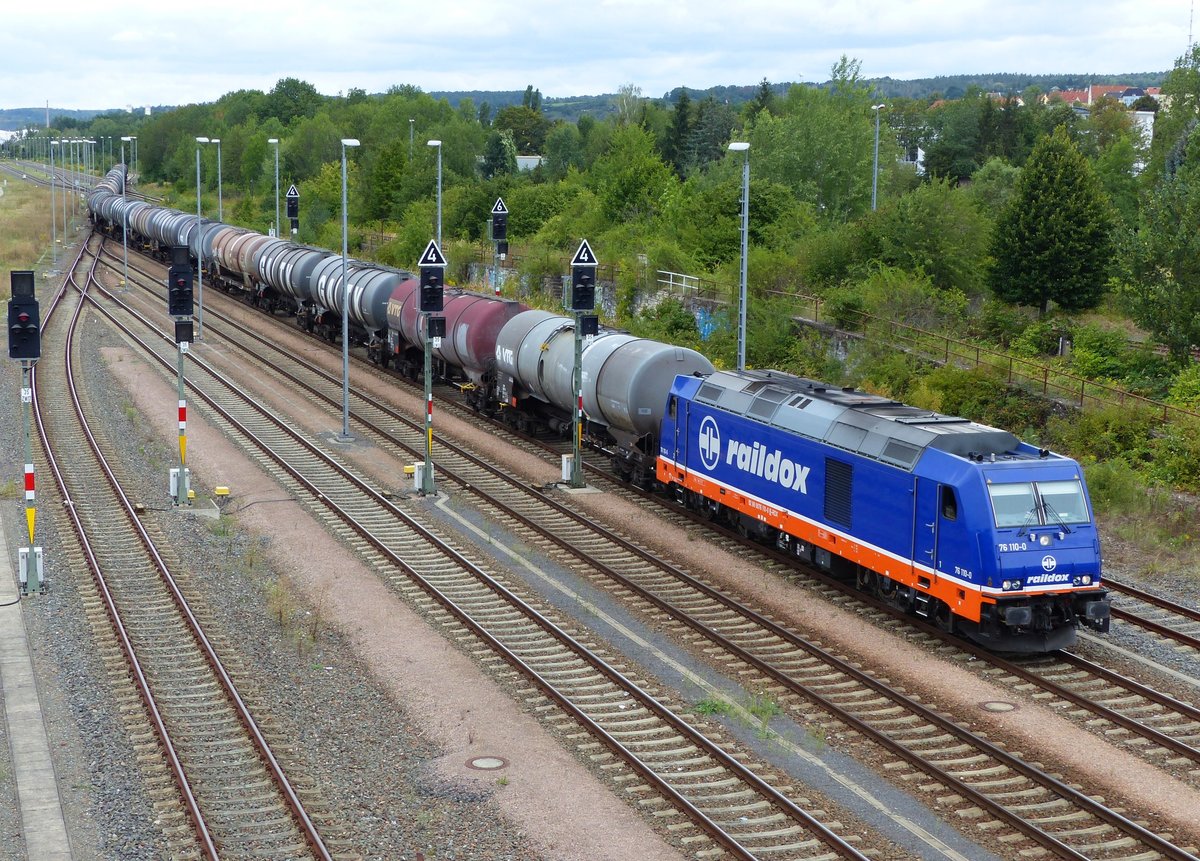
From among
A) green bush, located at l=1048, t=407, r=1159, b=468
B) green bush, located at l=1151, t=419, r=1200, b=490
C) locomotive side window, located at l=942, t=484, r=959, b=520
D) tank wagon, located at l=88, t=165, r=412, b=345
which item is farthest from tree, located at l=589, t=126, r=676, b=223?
locomotive side window, located at l=942, t=484, r=959, b=520

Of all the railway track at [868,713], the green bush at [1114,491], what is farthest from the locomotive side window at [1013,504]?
the green bush at [1114,491]

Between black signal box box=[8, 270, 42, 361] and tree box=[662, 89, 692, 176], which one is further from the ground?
tree box=[662, 89, 692, 176]

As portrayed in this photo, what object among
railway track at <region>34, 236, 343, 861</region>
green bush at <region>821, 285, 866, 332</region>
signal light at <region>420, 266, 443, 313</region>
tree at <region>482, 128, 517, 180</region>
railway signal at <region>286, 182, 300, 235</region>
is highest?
tree at <region>482, 128, 517, 180</region>

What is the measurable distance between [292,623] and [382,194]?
7625 cm

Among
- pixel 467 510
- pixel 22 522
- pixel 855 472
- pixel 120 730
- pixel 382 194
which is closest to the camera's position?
pixel 120 730

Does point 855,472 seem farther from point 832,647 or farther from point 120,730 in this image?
point 120,730

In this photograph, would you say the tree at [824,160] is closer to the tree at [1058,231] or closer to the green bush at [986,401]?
the tree at [1058,231]

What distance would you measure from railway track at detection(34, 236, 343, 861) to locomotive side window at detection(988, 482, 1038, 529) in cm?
1063

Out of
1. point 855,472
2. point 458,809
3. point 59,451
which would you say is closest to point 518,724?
point 458,809

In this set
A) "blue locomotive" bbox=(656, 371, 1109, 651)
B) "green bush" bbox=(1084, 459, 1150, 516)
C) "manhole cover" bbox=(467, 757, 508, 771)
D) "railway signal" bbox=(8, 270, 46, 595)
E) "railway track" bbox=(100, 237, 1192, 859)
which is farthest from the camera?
"green bush" bbox=(1084, 459, 1150, 516)

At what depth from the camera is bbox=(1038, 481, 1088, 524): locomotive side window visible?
64.3ft

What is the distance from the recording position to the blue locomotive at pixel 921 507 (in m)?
19.2

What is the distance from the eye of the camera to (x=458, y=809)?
14.5m

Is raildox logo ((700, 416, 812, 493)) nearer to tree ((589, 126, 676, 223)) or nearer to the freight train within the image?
the freight train
